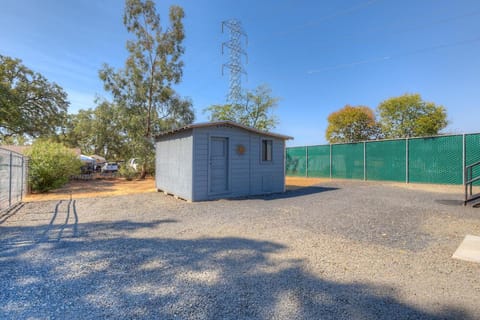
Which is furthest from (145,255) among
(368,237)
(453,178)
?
(453,178)

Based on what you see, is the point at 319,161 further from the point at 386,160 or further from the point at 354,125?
the point at 354,125

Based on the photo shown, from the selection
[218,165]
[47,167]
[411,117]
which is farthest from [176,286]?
[411,117]

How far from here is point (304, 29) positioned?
1344cm

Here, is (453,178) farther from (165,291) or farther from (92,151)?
(92,151)

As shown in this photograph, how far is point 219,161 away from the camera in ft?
25.3

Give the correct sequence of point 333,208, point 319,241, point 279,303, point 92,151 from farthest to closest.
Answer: point 92,151 < point 333,208 < point 319,241 < point 279,303

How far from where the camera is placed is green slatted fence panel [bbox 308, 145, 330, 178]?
15453 mm

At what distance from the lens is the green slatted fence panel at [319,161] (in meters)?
15.5

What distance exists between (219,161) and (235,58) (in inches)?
578

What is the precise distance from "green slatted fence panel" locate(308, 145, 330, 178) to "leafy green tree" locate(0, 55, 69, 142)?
2119 cm

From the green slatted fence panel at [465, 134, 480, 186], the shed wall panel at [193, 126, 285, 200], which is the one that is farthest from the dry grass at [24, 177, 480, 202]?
the shed wall panel at [193, 126, 285, 200]

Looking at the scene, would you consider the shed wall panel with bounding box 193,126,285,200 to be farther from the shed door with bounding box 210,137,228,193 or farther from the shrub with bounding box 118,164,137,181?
the shrub with bounding box 118,164,137,181

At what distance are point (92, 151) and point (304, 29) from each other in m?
32.5

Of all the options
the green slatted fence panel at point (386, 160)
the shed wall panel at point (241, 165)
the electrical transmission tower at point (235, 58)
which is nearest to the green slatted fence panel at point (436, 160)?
the green slatted fence panel at point (386, 160)
